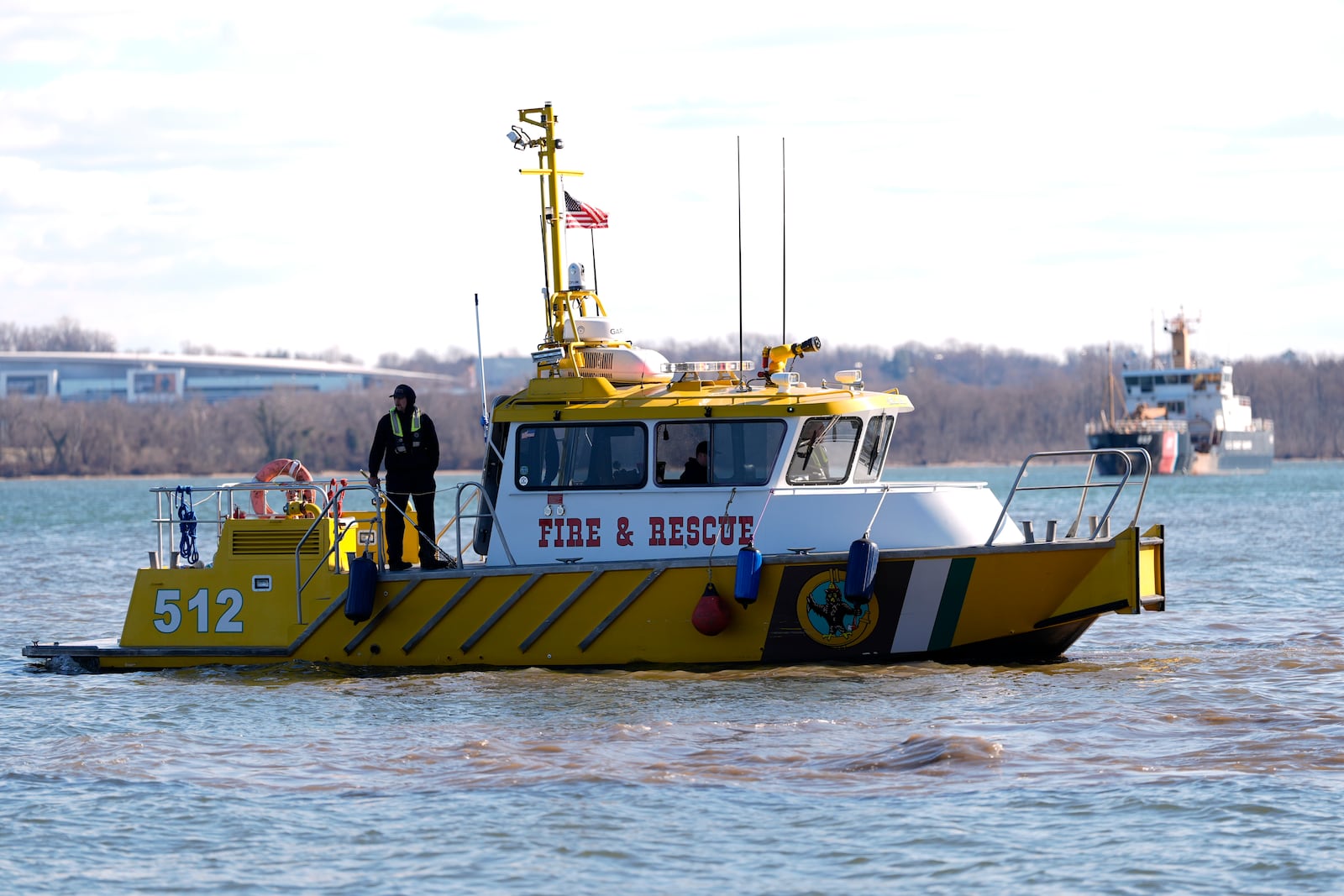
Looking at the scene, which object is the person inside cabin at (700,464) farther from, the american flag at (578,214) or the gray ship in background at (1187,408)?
the gray ship in background at (1187,408)

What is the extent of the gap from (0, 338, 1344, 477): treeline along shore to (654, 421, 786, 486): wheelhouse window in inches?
2946

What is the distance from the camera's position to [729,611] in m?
12.4

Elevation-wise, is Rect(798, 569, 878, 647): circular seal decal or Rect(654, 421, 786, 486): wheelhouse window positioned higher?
Rect(654, 421, 786, 486): wheelhouse window

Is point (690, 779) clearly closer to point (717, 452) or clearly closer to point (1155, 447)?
point (717, 452)

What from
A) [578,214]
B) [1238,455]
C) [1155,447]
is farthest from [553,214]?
[1238,455]

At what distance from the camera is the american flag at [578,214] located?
13867 mm

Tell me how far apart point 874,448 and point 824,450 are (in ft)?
1.78

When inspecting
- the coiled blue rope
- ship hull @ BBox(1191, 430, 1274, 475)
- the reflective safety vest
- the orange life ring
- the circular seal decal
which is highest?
the reflective safety vest

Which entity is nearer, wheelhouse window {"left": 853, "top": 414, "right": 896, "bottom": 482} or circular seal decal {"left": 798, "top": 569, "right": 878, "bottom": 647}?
circular seal decal {"left": 798, "top": 569, "right": 878, "bottom": 647}

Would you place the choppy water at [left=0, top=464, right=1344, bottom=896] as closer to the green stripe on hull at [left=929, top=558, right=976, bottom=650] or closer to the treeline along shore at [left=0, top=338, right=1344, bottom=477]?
the green stripe on hull at [left=929, top=558, right=976, bottom=650]

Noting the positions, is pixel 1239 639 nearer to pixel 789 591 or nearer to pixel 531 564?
pixel 789 591

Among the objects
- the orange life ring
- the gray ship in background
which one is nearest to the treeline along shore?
the gray ship in background

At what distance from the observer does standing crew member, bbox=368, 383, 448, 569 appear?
13031mm

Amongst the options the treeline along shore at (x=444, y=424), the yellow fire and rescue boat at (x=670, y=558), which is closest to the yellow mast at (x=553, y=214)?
the yellow fire and rescue boat at (x=670, y=558)
